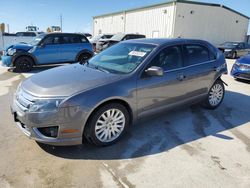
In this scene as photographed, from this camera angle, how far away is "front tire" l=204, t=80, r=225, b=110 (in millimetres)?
4996

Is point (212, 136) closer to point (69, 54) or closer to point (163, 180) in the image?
point (163, 180)

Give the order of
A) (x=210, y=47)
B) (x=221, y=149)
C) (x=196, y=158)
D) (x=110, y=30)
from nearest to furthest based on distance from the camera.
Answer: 1. (x=196, y=158)
2. (x=221, y=149)
3. (x=210, y=47)
4. (x=110, y=30)

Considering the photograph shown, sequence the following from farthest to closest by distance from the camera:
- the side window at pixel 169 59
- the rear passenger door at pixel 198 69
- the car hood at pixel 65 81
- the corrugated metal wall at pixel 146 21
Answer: the corrugated metal wall at pixel 146 21
the rear passenger door at pixel 198 69
the side window at pixel 169 59
the car hood at pixel 65 81

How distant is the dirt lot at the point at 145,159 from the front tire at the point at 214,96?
715mm

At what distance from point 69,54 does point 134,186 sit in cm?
821

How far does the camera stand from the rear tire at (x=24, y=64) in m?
8.84

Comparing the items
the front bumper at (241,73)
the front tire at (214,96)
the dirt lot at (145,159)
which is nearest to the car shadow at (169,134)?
the dirt lot at (145,159)

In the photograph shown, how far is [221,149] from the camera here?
348cm

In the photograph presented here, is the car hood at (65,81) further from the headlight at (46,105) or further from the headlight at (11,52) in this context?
the headlight at (11,52)

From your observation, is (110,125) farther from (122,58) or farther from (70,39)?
(70,39)

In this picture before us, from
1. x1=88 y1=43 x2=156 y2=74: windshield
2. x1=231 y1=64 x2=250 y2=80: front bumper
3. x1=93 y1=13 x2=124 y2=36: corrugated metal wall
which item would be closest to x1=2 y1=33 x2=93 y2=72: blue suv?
x1=88 y1=43 x2=156 y2=74: windshield

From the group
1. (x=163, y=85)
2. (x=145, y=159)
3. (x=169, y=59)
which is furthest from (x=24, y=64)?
(x=145, y=159)

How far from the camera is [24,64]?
897 cm

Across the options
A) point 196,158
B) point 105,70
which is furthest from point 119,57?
point 196,158
